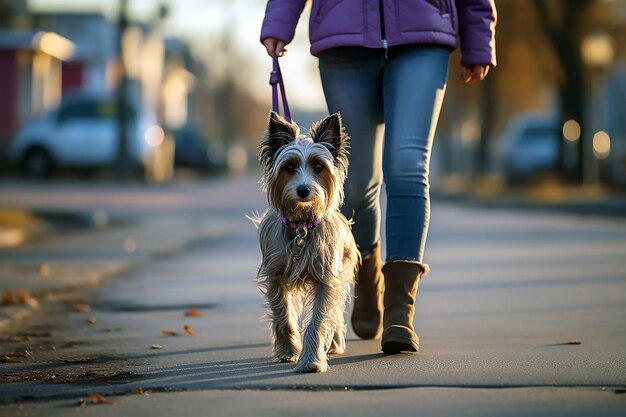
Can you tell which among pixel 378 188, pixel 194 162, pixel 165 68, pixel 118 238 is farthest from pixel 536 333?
pixel 165 68

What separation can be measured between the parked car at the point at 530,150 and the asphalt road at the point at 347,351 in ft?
63.3

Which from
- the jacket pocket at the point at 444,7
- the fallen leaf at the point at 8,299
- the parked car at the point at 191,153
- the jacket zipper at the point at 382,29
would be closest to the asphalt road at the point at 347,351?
the fallen leaf at the point at 8,299

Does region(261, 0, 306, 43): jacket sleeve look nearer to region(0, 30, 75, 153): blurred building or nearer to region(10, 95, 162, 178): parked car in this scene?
region(10, 95, 162, 178): parked car

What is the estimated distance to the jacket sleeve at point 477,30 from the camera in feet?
20.6

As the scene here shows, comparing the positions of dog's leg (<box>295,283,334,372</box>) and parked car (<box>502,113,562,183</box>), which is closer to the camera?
dog's leg (<box>295,283,334,372</box>)

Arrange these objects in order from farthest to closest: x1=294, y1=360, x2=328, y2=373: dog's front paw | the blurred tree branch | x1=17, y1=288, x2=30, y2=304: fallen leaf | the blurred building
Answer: the blurred building < the blurred tree branch < x1=17, y1=288, x2=30, y2=304: fallen leaf < x1=294, y1=360, x2=328, y2=373: dog's front paw

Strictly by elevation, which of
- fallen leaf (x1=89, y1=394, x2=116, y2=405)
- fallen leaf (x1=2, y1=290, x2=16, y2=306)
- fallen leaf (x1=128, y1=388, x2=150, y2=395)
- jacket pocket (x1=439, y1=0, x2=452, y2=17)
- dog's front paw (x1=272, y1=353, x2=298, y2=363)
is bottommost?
fallen leaf (x1=89, y1=394, x2=116, y2=405)

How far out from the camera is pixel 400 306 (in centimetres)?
584

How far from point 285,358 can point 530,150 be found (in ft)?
90.1

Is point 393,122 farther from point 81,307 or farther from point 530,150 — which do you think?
point 530,150

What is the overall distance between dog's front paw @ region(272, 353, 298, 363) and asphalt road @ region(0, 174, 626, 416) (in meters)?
0.09

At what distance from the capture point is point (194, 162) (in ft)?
143

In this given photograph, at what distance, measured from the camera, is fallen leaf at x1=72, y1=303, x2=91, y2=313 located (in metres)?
7.91

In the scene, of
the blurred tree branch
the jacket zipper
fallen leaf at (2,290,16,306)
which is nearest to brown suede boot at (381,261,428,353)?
the jacket zipper
